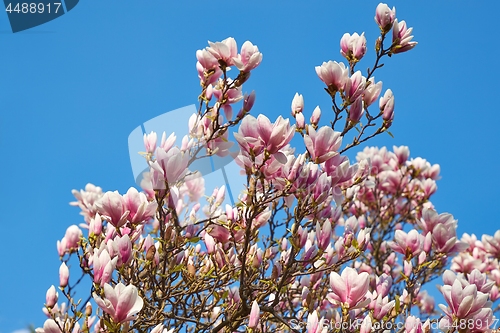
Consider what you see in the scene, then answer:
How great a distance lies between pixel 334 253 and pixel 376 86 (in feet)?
3.41

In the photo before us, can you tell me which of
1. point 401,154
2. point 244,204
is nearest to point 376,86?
point 244,204

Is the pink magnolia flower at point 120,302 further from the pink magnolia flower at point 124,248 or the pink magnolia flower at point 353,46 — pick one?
the pink magnolia flower at point 353,46

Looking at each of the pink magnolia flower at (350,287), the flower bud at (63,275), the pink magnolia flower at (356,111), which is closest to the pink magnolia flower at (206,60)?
the pink magnolia flower at (356,111)

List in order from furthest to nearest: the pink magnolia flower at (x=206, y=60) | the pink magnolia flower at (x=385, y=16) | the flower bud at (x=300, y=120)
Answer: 1. the pink magnolia flower at (x=385, y=16)
2. the flower bud at (x=300, y=120)
3. the pink magnolia flower at (x=206, y=60)

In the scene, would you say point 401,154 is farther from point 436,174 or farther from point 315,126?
point 315,126

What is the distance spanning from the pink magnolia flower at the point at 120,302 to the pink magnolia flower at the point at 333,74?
1388 mm

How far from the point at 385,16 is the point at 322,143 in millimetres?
1007

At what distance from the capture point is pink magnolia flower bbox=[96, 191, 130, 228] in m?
2.09

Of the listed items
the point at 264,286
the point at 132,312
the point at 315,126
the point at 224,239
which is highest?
the point at 315,126

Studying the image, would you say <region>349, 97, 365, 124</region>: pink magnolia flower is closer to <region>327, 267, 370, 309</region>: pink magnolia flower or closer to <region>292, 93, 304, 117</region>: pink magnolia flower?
<region>292, 93, 304, 117</region>: pink magnolia flower

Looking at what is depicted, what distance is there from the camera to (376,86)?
2512mm

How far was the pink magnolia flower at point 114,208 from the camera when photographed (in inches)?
82.3

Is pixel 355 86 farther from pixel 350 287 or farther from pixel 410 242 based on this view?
pixel 410 242

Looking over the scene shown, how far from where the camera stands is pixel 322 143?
6.95ft
